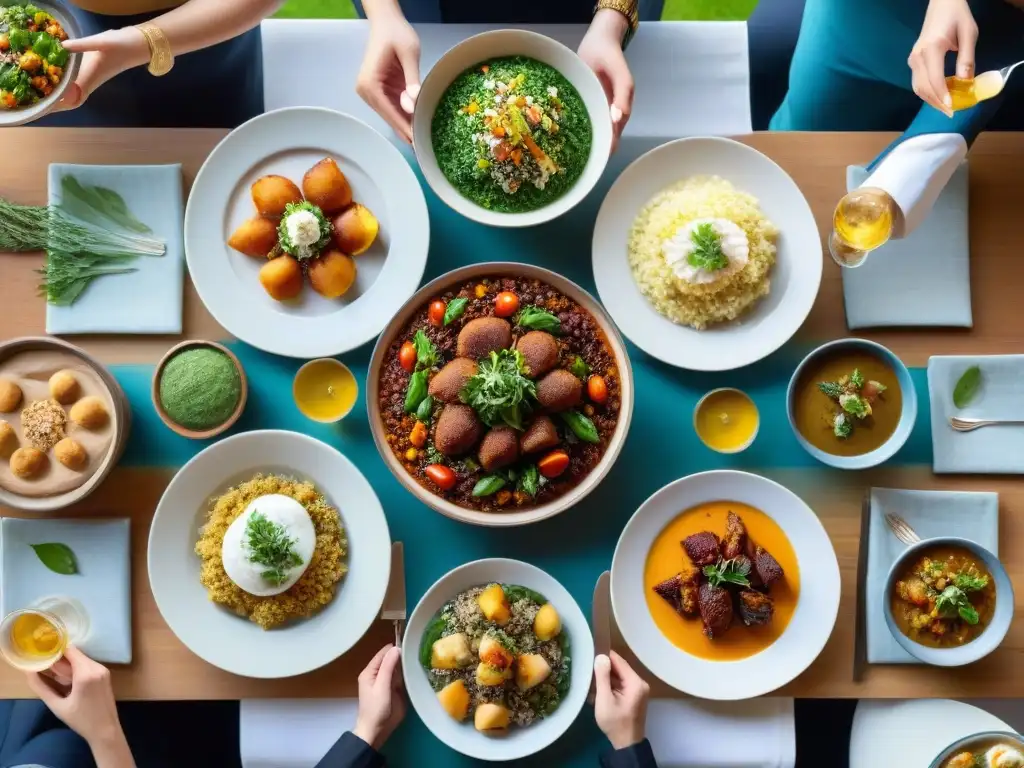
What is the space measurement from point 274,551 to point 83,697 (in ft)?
2.21

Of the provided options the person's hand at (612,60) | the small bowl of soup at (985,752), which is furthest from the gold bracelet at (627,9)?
the small bowl of soup at (985,752)

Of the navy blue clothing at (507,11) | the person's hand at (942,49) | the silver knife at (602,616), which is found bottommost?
the silver knife at (602,616)

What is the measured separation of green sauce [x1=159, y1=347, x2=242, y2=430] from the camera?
7.36ft

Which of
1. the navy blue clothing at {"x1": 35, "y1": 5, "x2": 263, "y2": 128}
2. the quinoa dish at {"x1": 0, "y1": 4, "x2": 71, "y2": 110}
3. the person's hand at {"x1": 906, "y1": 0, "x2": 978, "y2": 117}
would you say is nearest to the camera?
the quinoa dish at {"x1": 0, "y1": 4, "x2": 71, "y2": 110}

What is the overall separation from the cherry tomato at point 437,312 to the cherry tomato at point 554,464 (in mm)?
479

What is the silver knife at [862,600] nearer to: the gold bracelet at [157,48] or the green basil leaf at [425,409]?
the green basil leaf at [425,409]

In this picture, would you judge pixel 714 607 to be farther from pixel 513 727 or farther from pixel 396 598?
pixel 396 598

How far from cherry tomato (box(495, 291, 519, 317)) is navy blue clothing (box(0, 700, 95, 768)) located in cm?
186

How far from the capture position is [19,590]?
2.30 metres

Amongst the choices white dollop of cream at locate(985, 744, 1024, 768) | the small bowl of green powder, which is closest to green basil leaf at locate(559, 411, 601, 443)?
the small bowl of green powder

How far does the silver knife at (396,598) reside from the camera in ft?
7.55

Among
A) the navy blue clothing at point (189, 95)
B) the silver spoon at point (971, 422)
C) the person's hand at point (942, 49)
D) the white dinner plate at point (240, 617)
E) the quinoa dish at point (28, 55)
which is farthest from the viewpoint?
the navy blue clothing at point (189, 95)

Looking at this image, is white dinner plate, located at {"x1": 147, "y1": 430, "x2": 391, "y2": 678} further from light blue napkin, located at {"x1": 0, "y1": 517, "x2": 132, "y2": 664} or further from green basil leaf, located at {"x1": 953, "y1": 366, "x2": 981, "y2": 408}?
green basil leaf, located at {"x1": 953, "y1": 366, "x2": 981, "y2": 408}

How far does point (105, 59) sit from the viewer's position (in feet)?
7.28
